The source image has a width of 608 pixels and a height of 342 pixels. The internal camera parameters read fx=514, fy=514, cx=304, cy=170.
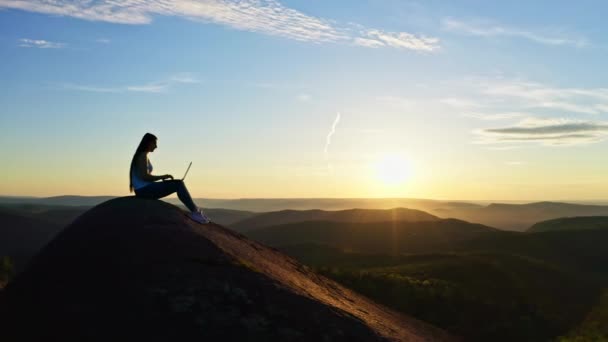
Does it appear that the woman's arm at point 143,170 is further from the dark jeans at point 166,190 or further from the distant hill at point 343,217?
the distant hill at point 343,217

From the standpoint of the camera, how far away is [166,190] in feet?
36.9

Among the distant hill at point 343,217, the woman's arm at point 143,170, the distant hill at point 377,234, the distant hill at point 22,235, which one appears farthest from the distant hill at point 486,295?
the distant hill at point 343,217

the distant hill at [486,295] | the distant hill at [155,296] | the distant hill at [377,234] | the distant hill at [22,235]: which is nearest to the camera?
the distant hill at [155,296]

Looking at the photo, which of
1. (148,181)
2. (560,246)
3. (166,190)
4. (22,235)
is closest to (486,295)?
(166,190)

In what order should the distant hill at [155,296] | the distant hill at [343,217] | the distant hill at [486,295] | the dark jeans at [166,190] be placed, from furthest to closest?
the distant hill at [343,217] < the distant hill at [486,295] < the dark jeans at [166,190] < the distant hill at [155,296]

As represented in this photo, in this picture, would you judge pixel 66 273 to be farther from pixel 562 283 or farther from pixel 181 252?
pixel 562 283

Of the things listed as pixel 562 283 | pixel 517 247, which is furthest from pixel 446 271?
pixel 517 247

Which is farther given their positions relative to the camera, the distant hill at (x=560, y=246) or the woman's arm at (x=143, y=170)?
the distant hill at (x=560, y=246)

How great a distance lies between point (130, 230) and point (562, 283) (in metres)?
23.7

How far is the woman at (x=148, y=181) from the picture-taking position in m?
11.1

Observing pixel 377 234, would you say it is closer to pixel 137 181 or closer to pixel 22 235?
pixel 22 235

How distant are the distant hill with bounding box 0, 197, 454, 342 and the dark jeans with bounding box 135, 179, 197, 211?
1338 mm

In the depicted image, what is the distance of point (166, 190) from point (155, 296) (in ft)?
13.1

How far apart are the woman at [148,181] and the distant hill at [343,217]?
236ft
